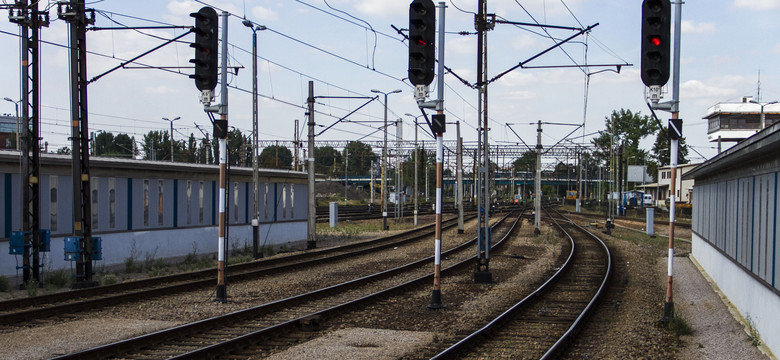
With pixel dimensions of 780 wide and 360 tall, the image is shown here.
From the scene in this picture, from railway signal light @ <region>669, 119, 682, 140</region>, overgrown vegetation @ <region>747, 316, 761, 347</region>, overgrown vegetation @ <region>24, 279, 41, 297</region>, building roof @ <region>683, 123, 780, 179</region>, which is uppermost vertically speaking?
railway signal light @ <region>669, 119, 682, 140</region>

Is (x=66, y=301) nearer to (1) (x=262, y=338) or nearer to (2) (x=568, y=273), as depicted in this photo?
(1) (x=262, y=338)

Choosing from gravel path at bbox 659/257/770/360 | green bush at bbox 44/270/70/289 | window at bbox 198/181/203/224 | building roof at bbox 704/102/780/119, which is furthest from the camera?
building roof at bbox 704/102/780/119

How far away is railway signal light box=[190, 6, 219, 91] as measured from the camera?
1395 cm

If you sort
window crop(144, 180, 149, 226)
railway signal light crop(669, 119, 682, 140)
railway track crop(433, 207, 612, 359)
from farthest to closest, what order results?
1. window crop(144, 180, 149, 226)
2. railway signal light crop(669, 119, 682, 140)
3. railway track crop(433, 207, 612, 359)

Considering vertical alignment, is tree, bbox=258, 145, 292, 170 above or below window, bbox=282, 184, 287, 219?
above

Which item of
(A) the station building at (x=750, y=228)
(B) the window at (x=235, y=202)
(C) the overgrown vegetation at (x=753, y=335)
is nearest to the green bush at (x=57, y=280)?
(B) the window at (x=235, y=202)

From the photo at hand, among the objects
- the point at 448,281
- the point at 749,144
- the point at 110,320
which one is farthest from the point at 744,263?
the point at 110,320

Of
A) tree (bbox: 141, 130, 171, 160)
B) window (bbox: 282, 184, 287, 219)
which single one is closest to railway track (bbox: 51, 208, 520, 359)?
window (bbox: 282, 184, 287, 219)

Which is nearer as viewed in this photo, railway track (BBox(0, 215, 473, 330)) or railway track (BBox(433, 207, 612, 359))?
railway track (BBox(433, 207, 612, 359))

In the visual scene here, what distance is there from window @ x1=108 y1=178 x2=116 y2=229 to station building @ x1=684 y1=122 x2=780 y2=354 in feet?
55.5

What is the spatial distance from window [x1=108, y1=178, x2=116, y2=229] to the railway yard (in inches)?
176

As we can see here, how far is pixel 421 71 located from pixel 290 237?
21628 millimetres

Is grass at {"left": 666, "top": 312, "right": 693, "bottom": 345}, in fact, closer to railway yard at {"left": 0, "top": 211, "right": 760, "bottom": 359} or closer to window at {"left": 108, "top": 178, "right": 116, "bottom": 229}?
railway yard at {"left": 0, "top": 211, "right": 760, "bottom": 359}

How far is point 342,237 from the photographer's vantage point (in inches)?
1447
